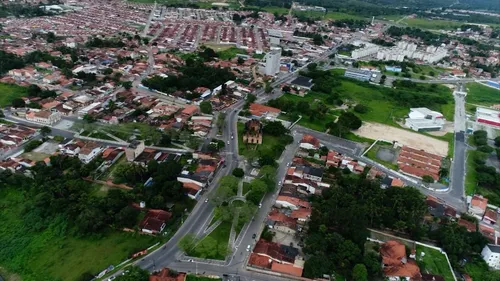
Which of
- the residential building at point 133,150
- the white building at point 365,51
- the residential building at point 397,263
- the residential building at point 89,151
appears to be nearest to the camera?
the residential building at point 397,263

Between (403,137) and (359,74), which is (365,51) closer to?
(359,74)

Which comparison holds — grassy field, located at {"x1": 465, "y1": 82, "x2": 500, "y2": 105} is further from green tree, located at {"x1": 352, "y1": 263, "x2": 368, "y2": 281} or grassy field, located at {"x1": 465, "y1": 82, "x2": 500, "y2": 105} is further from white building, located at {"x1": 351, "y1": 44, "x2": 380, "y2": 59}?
green tree, located at {"x1": 352, "y1": 263, "x2": 368, "y2": 281}

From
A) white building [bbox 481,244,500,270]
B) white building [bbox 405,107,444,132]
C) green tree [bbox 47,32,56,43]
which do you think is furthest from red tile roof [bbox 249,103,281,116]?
green tree [bbox 47,32,56,43]

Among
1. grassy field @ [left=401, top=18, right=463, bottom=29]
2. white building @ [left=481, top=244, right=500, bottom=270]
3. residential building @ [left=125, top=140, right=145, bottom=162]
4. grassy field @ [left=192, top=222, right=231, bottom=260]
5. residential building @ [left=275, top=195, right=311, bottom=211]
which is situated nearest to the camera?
grassy field @ [left=192, top=222, right=231, bottom=260]

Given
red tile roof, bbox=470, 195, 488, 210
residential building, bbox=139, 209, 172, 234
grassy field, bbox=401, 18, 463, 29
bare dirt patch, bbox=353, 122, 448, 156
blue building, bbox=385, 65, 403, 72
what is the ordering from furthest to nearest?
grassy field, bbox=401, 18, 463, 29 → blue building, bbox=385, 65, 403, 72 → bare dirt patch, bbox=353, 122, 448, 156 → red tile roof, bbox=470, 195, 488, 210 → residential building, bbox=139, 209, 172, 234

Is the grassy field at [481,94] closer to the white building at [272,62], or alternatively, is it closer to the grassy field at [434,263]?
the white building at [272,62]

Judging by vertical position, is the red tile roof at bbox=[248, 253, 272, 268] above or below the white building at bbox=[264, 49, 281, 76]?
below

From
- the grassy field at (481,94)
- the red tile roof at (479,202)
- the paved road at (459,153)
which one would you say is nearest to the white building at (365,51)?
the grassy field at (481,94)
